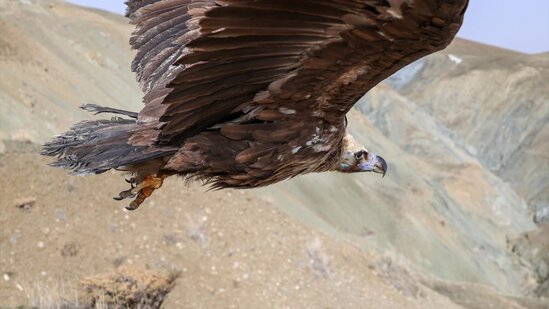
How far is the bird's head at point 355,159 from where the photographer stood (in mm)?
5371

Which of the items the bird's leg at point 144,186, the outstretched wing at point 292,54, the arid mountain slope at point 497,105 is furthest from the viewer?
the arid mountain slope at point 497,105

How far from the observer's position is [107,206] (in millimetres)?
12023

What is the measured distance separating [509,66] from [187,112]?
54.3 metres

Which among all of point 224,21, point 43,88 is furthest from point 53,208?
point 224,21

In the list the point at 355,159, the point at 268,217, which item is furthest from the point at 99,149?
the point at 268,217

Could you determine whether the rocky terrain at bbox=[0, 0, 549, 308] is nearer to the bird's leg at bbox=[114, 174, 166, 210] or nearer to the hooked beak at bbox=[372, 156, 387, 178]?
the bird's leg at bbox=[114, 174, 166, 210]

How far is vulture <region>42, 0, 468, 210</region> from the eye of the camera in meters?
3.64

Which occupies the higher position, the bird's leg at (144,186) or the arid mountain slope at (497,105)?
the bird's leg at (144,186)

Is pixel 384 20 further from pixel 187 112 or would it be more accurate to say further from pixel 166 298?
pixel 166 298

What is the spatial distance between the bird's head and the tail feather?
1.24 m

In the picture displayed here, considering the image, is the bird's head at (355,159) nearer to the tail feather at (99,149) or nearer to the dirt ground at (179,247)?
the tail feather at (99,149)

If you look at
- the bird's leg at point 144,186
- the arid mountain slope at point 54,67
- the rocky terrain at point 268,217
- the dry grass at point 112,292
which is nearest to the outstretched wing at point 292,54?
the bird's leg at point 144,186

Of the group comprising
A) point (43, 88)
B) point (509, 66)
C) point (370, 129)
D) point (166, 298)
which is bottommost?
point (509, 66)

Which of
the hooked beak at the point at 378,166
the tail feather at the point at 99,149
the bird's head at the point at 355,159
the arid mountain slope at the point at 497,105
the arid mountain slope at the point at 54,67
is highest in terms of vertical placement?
the tail feather at the point at 99,149
